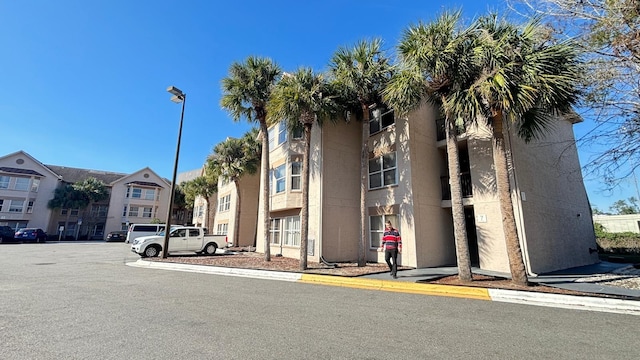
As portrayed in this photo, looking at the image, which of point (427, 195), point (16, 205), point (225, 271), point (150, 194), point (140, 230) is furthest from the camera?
point (150, 194)

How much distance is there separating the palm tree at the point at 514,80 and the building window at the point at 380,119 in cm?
585

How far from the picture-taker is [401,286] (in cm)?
835

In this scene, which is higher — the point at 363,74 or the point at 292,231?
the point at 363,74

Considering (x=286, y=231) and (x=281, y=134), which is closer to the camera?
(x=286, y=231)

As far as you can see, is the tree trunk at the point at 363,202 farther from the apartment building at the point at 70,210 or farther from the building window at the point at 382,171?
the apartment building at the point at 70,210

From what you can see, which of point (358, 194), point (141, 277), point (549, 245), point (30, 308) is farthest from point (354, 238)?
point (30, 308)

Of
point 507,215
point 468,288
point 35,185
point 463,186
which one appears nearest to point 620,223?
point 463,186

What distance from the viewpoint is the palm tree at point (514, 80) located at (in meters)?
8.39

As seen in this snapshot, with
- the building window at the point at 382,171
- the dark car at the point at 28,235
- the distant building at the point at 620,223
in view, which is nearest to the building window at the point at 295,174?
the building window at the point at 382,171

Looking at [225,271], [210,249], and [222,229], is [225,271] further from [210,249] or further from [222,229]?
[222,229]

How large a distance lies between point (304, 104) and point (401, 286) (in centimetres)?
820

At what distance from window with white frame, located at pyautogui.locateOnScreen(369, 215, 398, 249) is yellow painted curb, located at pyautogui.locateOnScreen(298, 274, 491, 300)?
528cm

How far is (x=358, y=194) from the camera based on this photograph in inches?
618

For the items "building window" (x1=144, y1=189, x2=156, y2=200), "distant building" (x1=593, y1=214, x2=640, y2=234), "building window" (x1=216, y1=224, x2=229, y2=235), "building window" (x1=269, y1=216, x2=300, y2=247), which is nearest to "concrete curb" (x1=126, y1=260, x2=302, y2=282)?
"building window" (x1=269, y1=216, x2=300, y2=247)
